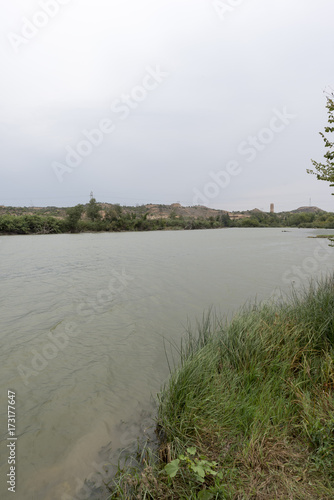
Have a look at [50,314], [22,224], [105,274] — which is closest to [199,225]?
[22,224]

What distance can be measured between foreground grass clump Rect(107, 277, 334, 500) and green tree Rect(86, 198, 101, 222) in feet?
251

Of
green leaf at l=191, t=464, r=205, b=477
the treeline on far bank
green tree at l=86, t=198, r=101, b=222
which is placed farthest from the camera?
green tree at l=86, t=198, r=101, b=222

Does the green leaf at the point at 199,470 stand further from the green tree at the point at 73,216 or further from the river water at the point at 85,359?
the green tree at the point at 73,216

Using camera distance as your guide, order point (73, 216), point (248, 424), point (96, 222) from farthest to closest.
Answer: point (96, 222) → point (73, 216) → point (248, 424)

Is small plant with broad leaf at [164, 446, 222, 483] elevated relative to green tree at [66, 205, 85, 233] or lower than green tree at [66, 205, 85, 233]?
lower

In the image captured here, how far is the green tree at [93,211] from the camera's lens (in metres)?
76.8

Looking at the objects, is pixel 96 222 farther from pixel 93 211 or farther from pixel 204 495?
pixel 204 495

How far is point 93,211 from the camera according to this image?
76.6 m

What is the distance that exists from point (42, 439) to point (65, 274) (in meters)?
12.7

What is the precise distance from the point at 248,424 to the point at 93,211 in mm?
77778

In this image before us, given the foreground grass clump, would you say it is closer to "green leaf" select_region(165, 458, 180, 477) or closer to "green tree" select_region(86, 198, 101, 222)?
"green leaf" select_region(165, 458, 180, 477)

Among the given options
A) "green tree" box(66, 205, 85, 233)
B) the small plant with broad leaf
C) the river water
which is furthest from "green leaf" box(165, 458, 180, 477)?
"green tree" box(66, 205, 85, 233)

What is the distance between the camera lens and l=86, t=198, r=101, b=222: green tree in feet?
252

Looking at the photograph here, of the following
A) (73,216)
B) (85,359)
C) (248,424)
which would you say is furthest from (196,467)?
(73,216)
